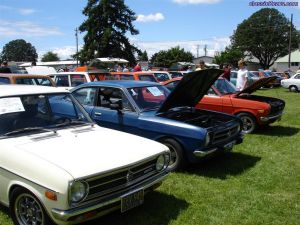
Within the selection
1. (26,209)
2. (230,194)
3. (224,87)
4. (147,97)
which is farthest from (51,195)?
(224,87)

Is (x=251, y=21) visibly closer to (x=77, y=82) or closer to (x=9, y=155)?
(x=77, y=82)

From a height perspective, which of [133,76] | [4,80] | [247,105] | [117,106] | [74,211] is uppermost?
[4,80]

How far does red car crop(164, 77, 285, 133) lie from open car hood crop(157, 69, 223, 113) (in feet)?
7.58

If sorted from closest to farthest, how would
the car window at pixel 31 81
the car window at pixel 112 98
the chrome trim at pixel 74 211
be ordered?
the chrome trim at pixel 74 211
the car window at pixel 112 98
the car window at pixel 31 81

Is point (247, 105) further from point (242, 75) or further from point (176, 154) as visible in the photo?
point (176, 154)

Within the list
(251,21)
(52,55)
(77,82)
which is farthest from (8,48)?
(77,82)

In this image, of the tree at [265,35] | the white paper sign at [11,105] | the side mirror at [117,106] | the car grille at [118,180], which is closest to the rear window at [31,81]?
the side mirror at [117,106]

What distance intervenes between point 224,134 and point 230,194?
1.34m

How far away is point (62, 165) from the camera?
3680 millimetres

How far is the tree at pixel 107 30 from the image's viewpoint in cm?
5075

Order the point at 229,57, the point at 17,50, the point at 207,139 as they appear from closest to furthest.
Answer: the point at 207,139, the point at 229,57, the point at 17,50

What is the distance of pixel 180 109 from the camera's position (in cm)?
707

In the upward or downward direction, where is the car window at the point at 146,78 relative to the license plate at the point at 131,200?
upward

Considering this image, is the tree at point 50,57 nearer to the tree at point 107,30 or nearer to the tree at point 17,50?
the tree at point 17,50
